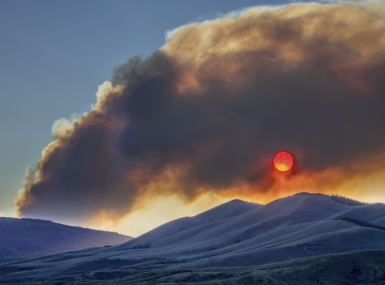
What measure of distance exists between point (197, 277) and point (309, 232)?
206ft

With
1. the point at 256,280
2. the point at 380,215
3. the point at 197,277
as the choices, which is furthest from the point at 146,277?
the point at 380,215

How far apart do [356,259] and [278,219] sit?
101 meters

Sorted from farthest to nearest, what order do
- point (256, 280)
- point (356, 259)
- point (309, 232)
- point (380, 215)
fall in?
1. point (380, 215)
2. point (309, 232)
3. point (356, 259)
4. point (256, 280)

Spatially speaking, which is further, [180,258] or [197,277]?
[180,258]

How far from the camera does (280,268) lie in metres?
93.8

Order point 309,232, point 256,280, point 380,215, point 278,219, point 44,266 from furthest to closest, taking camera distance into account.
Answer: point 278,219
point 380,215
point 44,266
point 309,232
point 256,280

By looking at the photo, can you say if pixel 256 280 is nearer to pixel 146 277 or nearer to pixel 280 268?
pixel 280 268

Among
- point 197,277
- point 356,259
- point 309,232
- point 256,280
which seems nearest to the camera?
point 256,280

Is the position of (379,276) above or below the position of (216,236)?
below

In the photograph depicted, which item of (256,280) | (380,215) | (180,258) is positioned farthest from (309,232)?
(256,280)

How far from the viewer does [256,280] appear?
82875 millimetres

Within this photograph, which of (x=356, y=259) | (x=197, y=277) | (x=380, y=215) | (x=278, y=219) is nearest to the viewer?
(x=197, y=277)

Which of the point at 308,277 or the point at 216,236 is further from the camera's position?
the point at 216,236

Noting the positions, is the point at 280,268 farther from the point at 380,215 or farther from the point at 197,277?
the point at 380,215
